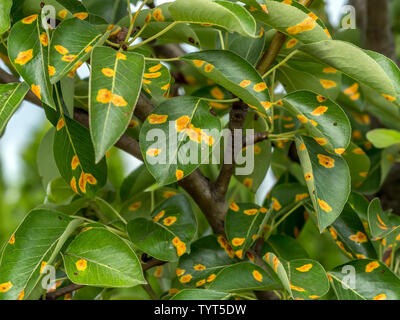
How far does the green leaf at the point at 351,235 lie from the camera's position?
705 mm

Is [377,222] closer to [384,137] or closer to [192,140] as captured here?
[384,137]

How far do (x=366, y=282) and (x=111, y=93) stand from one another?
1.22ft

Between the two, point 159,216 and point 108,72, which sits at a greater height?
point 108,72

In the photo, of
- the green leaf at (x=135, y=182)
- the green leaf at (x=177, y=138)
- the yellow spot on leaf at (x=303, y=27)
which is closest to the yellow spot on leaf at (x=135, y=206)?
the green leaf at (x=135, y=182)

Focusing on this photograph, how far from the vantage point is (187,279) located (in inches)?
26.7

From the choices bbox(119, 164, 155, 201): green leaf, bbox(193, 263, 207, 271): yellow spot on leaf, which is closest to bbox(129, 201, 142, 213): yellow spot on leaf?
bbox(119, 164, 155, 201): green leaf

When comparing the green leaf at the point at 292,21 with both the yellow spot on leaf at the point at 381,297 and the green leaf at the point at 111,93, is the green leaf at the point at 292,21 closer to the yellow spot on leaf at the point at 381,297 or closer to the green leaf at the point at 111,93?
the green leaf at the point at 111,93

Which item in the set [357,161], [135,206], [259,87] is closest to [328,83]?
[357,161]

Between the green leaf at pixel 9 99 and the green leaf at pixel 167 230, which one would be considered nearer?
the green leaf at pixel 9 99

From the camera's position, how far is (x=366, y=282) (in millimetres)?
635

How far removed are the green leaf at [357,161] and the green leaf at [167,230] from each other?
248 mm

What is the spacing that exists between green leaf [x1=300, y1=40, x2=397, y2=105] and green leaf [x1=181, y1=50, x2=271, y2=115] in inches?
2.7

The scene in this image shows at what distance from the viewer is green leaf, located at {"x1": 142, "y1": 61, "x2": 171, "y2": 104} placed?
564mm
